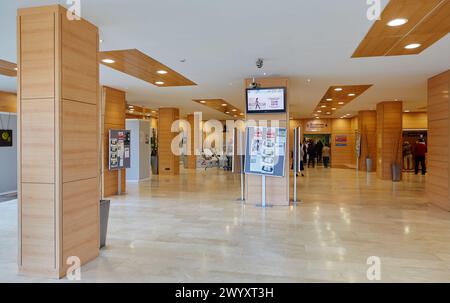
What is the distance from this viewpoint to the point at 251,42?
508 centimetres

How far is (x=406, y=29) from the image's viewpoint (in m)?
4.50

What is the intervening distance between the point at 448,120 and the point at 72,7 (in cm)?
774


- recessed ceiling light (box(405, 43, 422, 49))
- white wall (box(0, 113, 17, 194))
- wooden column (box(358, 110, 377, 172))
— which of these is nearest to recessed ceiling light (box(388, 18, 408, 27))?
recessed ceiling light (box(405, 43, 422, 49))

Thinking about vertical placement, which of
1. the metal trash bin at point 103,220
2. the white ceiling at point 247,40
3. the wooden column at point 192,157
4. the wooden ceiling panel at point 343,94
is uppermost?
the wooden ceiling panel at point 343,94

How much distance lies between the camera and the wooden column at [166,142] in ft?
47.2

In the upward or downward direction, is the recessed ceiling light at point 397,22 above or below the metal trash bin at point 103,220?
above

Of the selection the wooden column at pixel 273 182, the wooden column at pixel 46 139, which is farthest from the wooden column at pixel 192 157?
the wooden column at pixel 46 139

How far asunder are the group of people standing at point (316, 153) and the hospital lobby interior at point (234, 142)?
906 cm

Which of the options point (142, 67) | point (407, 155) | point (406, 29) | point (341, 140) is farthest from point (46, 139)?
point (341, 140)

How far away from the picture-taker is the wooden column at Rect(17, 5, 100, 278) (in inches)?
134

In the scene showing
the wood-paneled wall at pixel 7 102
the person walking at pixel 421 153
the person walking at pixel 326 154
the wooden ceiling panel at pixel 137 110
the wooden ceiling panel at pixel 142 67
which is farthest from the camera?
the person walking at pixel 326 154

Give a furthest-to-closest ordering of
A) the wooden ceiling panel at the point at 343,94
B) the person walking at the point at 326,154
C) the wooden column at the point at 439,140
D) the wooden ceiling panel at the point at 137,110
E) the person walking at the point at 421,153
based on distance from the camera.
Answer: the person walking at the point at 326,154, the wooden ceiling panel at the point at 137,110, the person walking at the point at 421,153, the wooden ceiling panel at the point at 343,94, the wooden column at the point at 439,140

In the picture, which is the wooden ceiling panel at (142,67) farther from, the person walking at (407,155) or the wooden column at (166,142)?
the person walking at (407,155)
